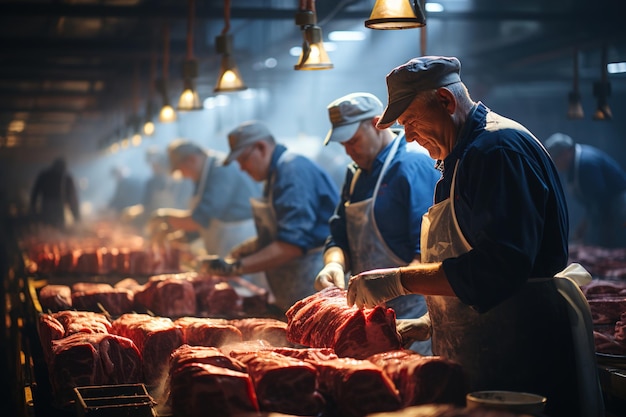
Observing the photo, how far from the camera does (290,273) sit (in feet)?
22.1

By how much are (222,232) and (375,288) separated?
21.7ft

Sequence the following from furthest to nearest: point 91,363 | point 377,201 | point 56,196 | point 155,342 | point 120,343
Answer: point 56,196
point 377,201
point 155,342
point 120,343
point 91,363

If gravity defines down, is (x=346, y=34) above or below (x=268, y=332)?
above

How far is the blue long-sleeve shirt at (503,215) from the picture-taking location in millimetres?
3168

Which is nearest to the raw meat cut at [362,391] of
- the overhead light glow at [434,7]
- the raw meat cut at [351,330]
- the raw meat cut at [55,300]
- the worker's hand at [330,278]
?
the raw meat cut at [351,330]

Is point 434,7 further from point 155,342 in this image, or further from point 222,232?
point 155,342

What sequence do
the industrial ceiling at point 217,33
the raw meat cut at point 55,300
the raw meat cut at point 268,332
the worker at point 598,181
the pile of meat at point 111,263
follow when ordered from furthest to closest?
the worker at point 598,181
the industrial ceiling at point 217,33
the pile of meat at point 111,263
the raw meat cut at point 55,300
the raw meat cut at point 268,332

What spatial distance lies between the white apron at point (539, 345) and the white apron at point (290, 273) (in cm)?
300

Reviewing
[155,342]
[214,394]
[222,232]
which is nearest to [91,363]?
[155,342]

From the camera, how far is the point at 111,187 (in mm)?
38906

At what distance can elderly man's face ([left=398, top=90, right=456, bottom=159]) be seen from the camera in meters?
3.62

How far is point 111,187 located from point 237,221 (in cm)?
2997

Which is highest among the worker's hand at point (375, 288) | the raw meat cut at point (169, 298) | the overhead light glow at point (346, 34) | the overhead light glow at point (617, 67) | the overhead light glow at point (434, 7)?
the overhead light glow at point (434, 7)

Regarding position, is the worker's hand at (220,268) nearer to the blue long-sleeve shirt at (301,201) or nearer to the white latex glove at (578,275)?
the blue long-sleeve shirt at (301,201)
